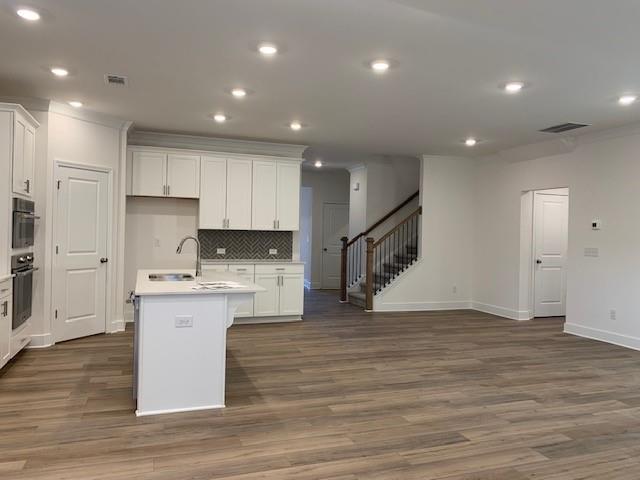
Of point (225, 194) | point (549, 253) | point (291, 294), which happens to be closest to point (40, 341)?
point (225, 194)

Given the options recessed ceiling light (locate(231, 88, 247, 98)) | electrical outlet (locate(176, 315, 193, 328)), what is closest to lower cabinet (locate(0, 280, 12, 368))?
electrical outlet (locate(176, 315, 193, 328))

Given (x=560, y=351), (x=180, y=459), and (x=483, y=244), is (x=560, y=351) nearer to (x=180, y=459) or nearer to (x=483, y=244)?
(x=483, y=244)

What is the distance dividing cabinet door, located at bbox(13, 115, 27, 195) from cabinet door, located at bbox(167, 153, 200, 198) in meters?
2.15

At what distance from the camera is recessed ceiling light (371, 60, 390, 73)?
3859mm

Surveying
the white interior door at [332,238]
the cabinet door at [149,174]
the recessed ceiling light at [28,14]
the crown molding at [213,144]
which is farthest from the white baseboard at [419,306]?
the recessed ceiling light at [28,14]

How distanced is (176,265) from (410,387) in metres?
4.08

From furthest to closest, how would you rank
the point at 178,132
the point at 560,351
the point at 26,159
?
1. the point at 178,132
2. the point at 560,351
3. the point at 26,159

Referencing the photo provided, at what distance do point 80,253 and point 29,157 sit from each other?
122 centimetres

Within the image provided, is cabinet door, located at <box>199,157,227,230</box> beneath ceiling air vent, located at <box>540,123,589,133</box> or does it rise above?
beneath

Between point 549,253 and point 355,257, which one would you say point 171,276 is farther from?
point 549,253

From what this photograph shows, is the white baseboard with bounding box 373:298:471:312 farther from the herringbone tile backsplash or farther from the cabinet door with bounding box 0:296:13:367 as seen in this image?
the cabinet door with bounding box 0:296:13:367

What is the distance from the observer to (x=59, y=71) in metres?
4.26

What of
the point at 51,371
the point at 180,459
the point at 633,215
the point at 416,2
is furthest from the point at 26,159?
the point at 633,215

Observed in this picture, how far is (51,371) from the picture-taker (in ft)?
14.5
